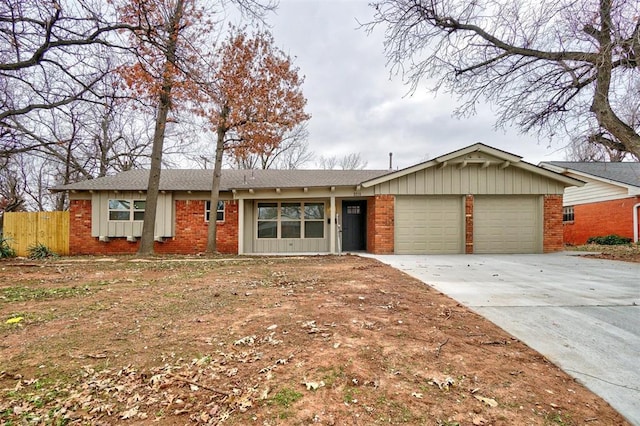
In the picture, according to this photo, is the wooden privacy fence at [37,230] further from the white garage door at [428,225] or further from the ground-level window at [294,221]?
the white garage door at [428,225]

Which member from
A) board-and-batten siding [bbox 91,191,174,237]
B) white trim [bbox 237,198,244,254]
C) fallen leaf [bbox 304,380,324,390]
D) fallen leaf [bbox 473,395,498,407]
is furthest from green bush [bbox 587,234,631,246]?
board-and-batten siding [bbox 91,191,174,237]

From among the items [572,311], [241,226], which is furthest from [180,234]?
Result: [572,311]

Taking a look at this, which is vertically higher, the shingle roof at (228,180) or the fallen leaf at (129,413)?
the shingle roof at (228,180)

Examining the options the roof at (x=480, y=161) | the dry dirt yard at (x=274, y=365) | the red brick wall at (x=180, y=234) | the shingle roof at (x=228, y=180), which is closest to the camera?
the dry dirt yard at (x=274, y=365)

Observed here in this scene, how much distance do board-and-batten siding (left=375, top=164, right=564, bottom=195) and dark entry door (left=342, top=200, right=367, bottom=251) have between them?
229cm

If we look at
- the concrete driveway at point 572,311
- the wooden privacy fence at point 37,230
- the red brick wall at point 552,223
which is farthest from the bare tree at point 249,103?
the red brick wall at point 552,223

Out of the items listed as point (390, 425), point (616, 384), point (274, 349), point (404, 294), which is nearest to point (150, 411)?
point (274, 349)

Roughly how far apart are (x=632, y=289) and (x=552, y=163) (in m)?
14.7

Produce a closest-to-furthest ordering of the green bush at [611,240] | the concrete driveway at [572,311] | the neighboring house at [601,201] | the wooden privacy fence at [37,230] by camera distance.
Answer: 1. the concrete driveway at [572,311]
2. the wooden privacy fence at [37,230]
3. the green bush at [611,240]
4. the neighboring house at [601,201]

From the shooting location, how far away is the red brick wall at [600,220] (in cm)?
1429

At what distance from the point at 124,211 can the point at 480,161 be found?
13.5 metres

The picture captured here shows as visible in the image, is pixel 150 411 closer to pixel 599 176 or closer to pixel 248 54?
pixel 248 54

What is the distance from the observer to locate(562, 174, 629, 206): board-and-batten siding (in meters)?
14.6

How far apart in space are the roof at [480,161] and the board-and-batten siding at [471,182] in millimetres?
195
